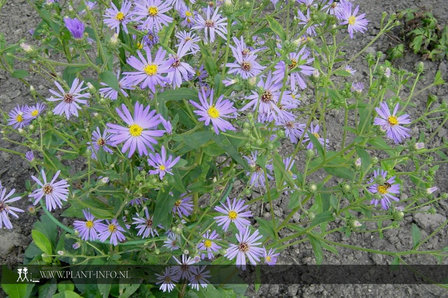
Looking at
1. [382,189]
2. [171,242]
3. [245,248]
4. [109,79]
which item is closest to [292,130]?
[382,189]

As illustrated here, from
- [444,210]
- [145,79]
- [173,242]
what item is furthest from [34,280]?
[444,210]

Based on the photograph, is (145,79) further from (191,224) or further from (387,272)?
→ (387,272)

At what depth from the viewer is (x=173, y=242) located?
1.71m

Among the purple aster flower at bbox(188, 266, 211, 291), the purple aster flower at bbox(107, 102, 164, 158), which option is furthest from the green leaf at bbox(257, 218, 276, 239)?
the purple aster flower at bbox(107, 102, 164, 158)

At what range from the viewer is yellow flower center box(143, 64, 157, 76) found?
133cm

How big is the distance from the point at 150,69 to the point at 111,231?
66 cm

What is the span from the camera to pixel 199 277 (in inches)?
74.7

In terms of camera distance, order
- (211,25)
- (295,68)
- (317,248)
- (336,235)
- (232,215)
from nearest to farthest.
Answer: (295,68) < (211,25) < (317,248) < (232,215) < (336,235)

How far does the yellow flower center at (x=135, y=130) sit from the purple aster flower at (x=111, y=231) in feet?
1.71

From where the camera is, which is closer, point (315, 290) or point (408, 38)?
point (315, 290)

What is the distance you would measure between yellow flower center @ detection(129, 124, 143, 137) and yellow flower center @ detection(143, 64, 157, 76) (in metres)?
0.17

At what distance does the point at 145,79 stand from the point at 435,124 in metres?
2.41

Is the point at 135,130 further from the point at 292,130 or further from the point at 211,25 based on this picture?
the point at 292,130

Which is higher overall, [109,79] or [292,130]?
[292,130]
